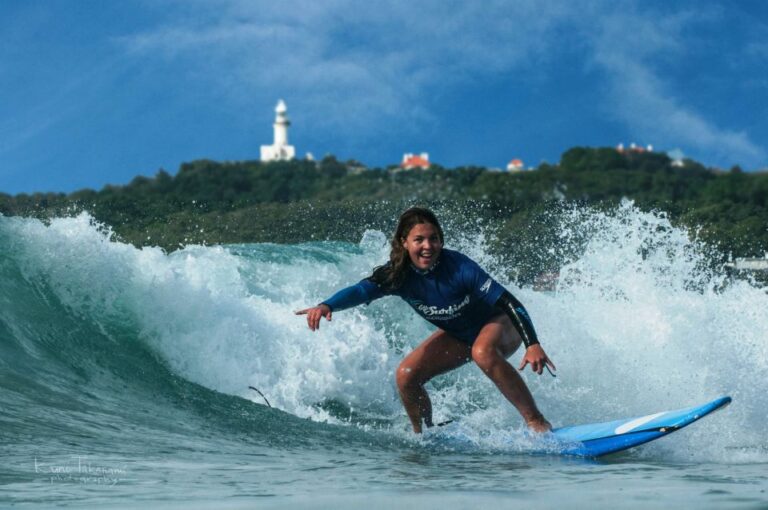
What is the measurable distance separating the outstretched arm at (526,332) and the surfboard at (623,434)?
17.1 inches

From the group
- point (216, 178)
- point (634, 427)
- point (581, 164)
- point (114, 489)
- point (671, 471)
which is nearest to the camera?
point (114, 489)

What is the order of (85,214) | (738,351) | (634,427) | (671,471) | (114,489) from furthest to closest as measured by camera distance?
(85,214) < (738,351) < (634,427) < (671,471) < (114,489)

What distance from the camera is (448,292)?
6.50 meters

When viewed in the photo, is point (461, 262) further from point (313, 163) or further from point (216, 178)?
point (313, 163)

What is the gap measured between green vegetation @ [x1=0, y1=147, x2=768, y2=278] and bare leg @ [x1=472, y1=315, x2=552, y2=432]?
859 centimetres

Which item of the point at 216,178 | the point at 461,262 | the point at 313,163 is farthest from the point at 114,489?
the point at 313,163

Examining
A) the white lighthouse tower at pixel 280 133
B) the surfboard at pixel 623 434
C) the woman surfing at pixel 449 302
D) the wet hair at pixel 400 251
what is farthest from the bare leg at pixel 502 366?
the white lighthouse tower at pixel 280 133

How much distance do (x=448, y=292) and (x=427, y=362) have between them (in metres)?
0.50

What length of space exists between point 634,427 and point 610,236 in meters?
5.42

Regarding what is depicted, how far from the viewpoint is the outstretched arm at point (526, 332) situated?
6.09 metres

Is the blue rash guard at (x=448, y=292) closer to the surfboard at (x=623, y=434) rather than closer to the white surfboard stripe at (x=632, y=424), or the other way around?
the surfboard at (x=623, y=434)

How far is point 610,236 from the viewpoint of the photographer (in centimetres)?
1140

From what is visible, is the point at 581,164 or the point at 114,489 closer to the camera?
the point at 114,489

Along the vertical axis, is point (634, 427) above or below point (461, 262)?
below
